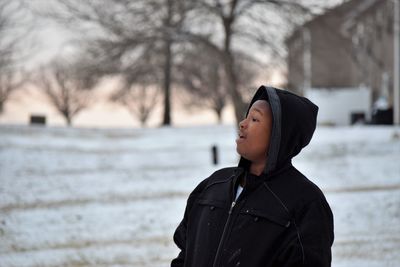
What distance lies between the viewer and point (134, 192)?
14016 mm

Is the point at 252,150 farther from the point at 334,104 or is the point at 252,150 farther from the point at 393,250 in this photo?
the point at 334,104

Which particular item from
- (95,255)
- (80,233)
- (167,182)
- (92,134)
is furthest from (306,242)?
(92,134)

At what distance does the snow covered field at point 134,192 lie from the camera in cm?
901

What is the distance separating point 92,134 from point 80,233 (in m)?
15.9

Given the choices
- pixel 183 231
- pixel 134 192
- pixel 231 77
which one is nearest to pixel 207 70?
pixel 231 77

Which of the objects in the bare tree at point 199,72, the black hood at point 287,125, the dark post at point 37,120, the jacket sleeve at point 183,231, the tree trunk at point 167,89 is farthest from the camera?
the tree trunk at point 167,89

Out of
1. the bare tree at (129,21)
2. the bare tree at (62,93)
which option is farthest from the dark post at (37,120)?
the bare tree at (62,93)

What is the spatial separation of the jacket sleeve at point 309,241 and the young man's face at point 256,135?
1.04 ft

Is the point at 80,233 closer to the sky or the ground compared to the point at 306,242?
closer to the ground

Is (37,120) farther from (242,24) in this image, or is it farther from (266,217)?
(266,217)

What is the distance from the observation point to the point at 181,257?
118 inches

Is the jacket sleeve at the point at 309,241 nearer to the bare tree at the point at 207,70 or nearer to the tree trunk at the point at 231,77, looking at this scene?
the tree trunk at the point at 231,77

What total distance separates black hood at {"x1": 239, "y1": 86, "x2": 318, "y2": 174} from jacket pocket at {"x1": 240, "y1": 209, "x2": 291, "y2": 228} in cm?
18

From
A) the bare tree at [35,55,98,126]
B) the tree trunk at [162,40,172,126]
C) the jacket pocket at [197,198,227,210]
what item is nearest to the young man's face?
the jacket pocket at [197,198,227,210]
